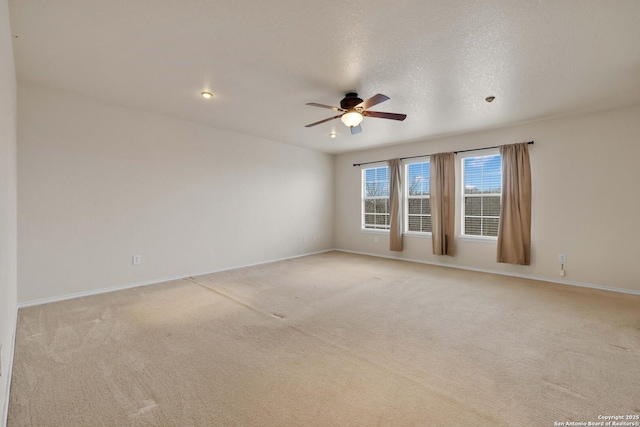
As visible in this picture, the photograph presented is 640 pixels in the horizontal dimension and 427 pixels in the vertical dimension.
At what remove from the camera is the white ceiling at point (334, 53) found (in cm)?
197

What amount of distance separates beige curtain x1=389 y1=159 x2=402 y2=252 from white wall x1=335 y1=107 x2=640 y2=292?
5.06 feet

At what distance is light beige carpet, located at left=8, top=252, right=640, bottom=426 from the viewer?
1.63m

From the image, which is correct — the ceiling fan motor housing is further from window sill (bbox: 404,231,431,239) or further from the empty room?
window sill (bbox: 404,231,431,239)

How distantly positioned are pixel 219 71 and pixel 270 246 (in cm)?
373

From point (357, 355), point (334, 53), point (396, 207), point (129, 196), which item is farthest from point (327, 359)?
point (396, 207)

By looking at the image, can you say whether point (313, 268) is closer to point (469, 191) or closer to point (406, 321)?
point (406, 321)

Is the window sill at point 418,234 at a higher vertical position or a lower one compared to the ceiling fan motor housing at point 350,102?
lower

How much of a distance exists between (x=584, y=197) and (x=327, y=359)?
4538 mm

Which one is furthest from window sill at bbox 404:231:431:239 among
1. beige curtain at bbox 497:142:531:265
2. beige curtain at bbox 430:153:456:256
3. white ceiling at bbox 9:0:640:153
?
white ceiling at bbox 9:0:640:153

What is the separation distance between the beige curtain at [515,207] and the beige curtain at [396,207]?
6.16 feet

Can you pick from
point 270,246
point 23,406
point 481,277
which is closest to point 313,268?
point 270,246

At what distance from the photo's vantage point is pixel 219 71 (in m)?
2.85

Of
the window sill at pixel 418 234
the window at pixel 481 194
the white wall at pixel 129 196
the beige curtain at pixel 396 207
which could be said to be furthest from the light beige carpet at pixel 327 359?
the beige curtain at pixel 396 207

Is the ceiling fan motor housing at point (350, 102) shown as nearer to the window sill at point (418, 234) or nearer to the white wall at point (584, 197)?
the white wall at point (584, 197)
